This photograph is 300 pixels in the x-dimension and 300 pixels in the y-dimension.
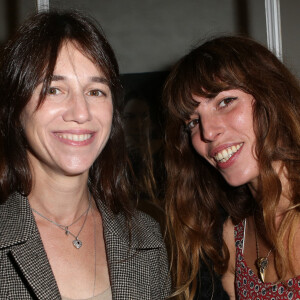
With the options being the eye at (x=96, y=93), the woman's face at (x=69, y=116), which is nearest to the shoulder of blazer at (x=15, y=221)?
the woman's face at (x=69, y=116)

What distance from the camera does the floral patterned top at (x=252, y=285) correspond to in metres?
1.59

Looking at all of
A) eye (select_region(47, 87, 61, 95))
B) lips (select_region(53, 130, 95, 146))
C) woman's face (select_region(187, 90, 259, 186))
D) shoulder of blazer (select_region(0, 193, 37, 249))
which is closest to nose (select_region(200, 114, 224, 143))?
woman's face (select_region(187, 90, 259, 186))

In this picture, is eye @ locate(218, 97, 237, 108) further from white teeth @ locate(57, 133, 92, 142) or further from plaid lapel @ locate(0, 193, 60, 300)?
plaid lapel @ locate(0, 193, 60, 300)

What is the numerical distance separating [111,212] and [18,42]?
0.69m

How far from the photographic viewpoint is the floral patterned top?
1.59 m

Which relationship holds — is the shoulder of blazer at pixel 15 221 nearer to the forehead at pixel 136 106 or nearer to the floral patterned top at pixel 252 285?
the forehead at pixel 136 106

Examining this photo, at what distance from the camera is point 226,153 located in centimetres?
172

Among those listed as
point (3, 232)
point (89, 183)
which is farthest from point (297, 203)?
point (3, 232)

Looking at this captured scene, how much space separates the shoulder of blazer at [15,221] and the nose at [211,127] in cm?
69

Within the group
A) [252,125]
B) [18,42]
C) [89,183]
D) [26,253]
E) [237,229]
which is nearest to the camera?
[26,253]

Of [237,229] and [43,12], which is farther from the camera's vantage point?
[237,229]

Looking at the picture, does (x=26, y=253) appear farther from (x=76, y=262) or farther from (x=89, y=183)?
(x=89, y=183)

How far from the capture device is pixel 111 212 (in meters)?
1.75

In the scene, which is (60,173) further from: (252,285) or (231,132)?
(252,285)
